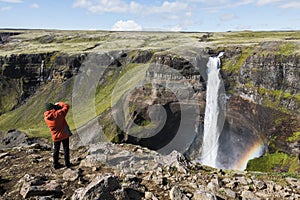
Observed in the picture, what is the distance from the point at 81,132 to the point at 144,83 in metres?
18.4

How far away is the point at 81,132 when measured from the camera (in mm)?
72125

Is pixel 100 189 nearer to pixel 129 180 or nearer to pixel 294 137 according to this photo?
pixel 129 180

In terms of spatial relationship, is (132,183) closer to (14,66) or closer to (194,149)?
(194,149)

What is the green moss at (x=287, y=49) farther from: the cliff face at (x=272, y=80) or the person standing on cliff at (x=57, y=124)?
the person standing on cliff at (x=57, y=124)

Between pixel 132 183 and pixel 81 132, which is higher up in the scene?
pixel 132 183

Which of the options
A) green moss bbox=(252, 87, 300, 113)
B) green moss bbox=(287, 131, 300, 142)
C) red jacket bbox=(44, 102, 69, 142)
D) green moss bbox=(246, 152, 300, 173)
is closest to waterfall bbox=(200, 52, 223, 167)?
green moss bbox=(252, 87, 300, 113)

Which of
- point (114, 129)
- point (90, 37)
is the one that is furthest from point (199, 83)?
point (90, 37)

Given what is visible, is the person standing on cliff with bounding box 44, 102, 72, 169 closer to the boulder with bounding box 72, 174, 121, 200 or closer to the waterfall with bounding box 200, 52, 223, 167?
the boulder with bounding box 72, 174, 121, 200

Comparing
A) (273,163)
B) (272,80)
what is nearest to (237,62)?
(272,80)

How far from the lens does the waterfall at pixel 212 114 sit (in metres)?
71.9

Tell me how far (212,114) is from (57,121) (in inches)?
2477

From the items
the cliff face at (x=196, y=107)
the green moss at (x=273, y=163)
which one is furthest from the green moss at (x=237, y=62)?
the green moss at (x=273, y=163)

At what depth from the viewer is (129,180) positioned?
11.5m

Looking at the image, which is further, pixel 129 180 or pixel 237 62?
pixel 237 62
